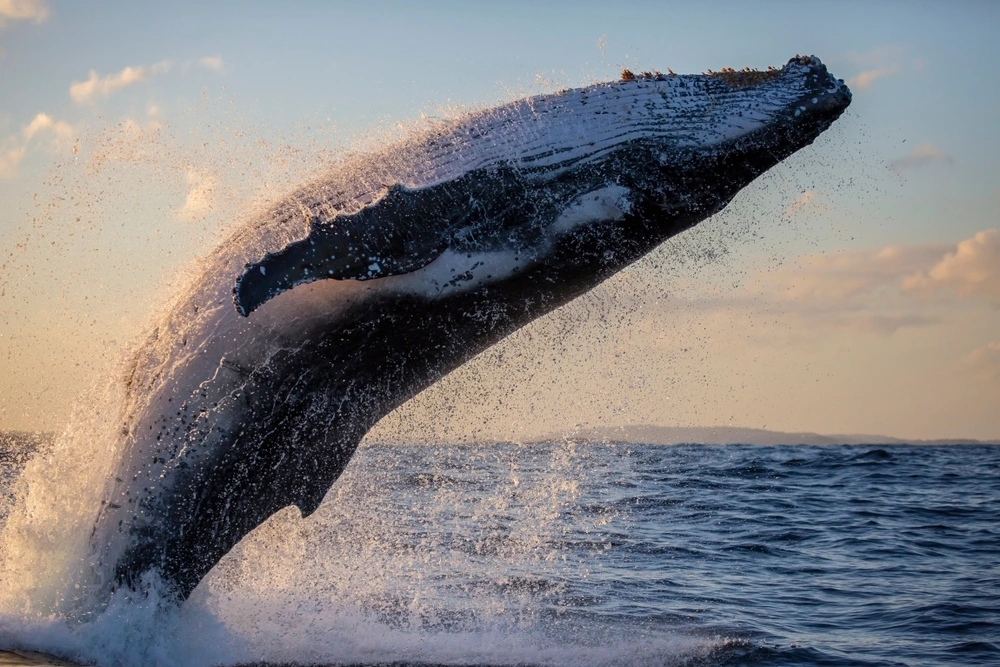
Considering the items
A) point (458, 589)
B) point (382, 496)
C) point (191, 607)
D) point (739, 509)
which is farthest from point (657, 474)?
point (191, 607)

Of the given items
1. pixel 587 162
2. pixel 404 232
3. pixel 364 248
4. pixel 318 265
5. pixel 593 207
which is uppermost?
pixel 587 162

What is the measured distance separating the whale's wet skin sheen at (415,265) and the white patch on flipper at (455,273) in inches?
0.7

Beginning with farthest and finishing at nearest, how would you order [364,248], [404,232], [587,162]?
[587,162], [404,232], [364,248]

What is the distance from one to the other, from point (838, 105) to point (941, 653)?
21.2ft

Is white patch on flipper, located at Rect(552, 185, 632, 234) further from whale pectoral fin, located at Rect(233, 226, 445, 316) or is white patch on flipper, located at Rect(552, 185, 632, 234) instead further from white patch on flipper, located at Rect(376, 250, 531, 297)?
whale pectoral fin, located at Rect(233, 226, 445, 316)

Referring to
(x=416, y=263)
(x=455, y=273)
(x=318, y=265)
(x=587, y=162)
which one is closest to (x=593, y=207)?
(x=587, y=162)

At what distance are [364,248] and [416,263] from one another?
45 centimetres

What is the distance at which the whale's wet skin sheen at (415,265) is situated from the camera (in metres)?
7.90

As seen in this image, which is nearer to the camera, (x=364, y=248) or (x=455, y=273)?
(x=364, y=248)

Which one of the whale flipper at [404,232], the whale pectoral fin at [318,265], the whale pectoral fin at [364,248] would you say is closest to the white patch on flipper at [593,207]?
the whale flipper at [404,232]

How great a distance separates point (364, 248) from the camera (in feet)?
24.6

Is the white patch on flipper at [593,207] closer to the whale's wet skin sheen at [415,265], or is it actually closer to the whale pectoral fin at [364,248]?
the whale's wet skin sheen at [415,265]

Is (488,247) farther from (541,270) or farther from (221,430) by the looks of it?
(221,430)

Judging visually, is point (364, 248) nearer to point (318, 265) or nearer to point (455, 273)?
point (318, 265)
